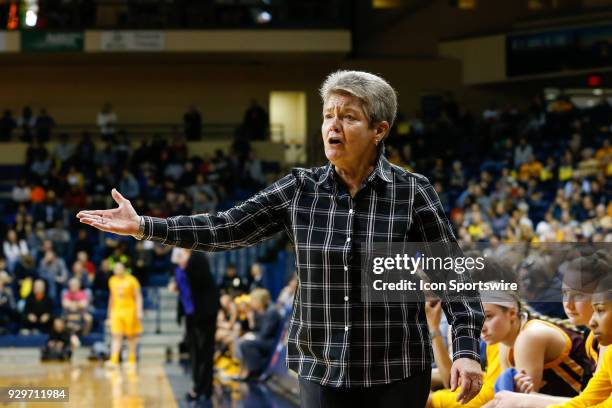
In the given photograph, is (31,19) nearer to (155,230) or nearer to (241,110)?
(241,110)

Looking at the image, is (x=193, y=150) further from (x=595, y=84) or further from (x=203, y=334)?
(x=203, y=334)

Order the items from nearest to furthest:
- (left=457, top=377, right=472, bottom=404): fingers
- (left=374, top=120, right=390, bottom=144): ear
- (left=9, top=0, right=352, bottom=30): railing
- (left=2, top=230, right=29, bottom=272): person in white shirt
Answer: (left=457, top=377, right=472, bottom=404): fingers < (left=374, top=120, right=390, bottom=144): ear < (left=2, top=230, right=29, bottom=272): person in white shirt < (left=9, top=0, right=352, bottom=30): railing

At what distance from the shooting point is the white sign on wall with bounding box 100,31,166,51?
25.2m

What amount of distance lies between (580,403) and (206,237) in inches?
75.1

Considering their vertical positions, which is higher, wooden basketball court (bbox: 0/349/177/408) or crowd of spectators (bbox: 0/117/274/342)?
crowd of spectators (bbox: 0/117/274/342)

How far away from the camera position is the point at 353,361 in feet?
11.4

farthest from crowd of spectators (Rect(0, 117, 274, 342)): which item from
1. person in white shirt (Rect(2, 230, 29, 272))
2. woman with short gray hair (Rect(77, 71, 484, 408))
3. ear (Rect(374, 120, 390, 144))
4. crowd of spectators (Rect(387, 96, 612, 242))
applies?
ear (Rect(374, 120, 390, 144))

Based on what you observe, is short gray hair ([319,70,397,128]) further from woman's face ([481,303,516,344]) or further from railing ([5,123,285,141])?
railing ([5,123,285,141])

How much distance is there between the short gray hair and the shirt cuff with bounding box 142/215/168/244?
0.65m

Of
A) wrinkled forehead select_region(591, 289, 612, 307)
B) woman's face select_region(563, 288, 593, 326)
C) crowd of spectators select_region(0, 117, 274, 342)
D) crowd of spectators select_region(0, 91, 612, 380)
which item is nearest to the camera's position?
wrinkled forehead select_region(591, 289, 612, 307)

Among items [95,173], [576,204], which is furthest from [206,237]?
[95,173]

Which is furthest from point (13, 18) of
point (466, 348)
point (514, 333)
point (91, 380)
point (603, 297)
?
point (466, 348)

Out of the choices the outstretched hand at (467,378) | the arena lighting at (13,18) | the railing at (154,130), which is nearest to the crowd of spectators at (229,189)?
the railing at (154,130)

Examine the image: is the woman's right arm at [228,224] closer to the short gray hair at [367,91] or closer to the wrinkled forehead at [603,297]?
the short gray hair at [367,91]
